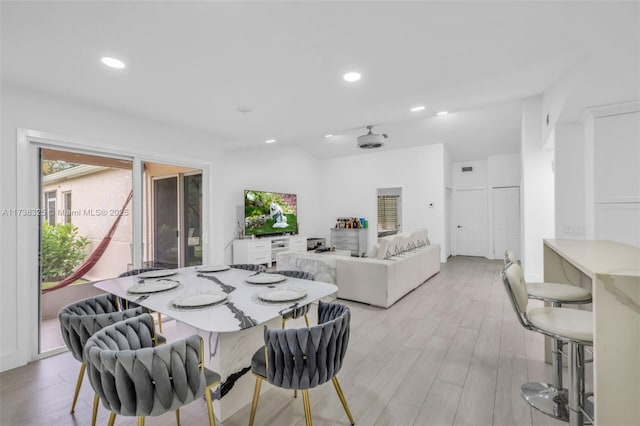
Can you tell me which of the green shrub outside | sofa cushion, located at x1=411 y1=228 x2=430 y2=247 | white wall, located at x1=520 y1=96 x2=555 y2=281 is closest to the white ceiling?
white wall, located at x1=520 y1=96 x2=555 y2=281

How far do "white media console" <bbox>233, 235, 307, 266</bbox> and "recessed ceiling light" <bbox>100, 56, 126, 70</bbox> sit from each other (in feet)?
13.9

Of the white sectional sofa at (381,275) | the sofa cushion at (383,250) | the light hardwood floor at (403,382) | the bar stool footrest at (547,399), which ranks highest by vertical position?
the sofa cushion at (383,250)

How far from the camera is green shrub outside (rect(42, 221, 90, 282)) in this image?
2.84 m

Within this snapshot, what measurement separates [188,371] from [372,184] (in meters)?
7.26

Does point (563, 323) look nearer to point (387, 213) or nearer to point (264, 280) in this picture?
point (264, 280)

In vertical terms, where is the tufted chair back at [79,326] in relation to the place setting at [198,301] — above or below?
below

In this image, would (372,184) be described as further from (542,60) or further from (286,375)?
(286,375)

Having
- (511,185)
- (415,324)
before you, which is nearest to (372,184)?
(511,185)

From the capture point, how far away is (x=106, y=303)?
2.05 metres

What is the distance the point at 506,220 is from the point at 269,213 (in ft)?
19.1

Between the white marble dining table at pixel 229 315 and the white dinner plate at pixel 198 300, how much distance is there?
2cm

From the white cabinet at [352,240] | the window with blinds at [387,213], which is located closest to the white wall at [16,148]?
the white cabinet at [352,240]

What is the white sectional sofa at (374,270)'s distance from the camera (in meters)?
3.84

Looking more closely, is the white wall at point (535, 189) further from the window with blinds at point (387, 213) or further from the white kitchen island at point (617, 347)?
the white kitchen island at point (617, 347)
